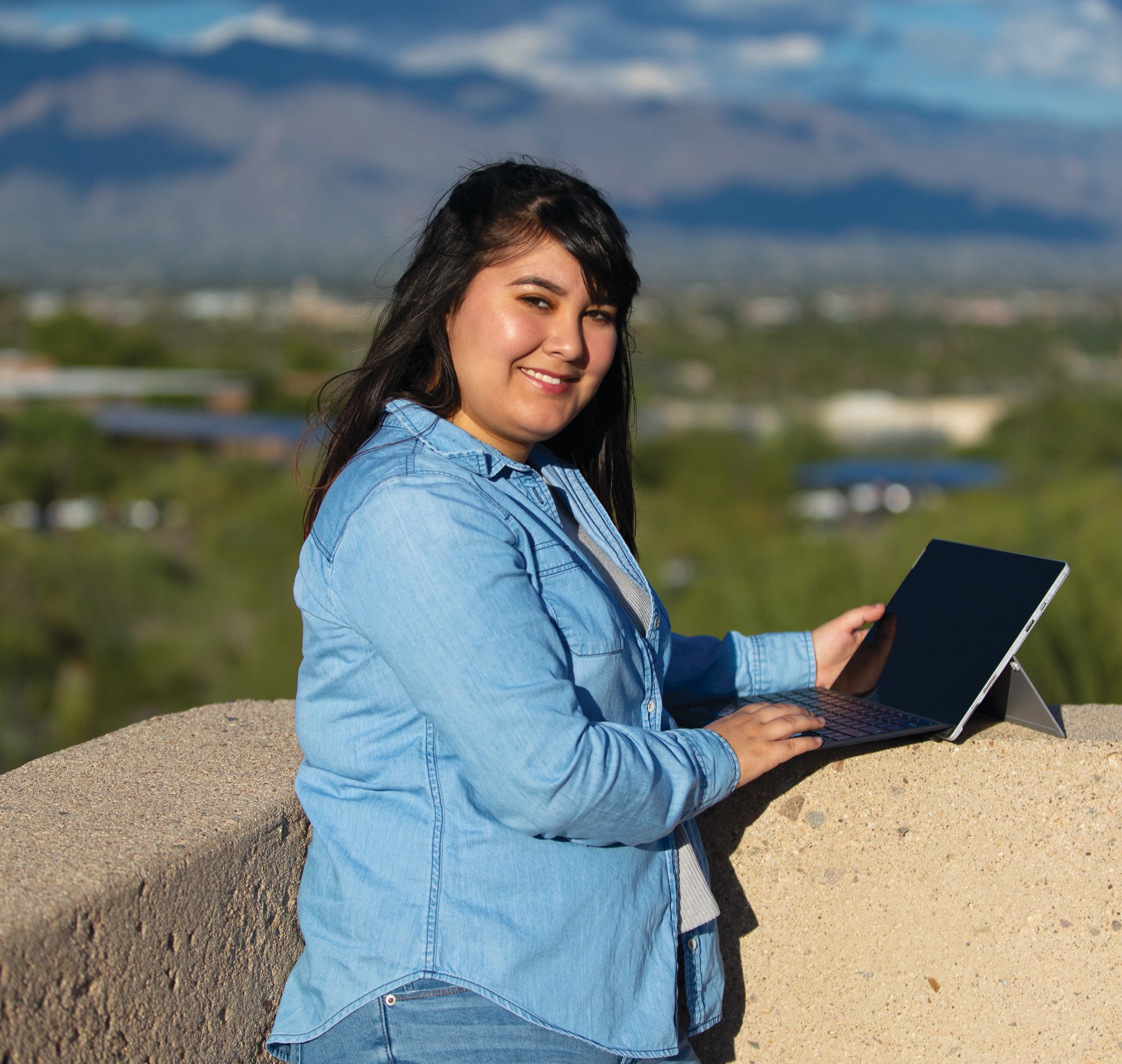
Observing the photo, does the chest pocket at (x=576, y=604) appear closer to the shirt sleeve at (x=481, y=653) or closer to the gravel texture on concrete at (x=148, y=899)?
the shirt sleeve at (x=481, y=653)

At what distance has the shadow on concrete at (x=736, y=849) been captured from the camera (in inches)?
82.0

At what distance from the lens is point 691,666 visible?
227 centimetres

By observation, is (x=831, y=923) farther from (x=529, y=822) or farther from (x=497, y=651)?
(x=497, y=651)

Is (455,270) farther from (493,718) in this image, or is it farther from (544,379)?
(493,718)

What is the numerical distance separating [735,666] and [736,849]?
326 mm

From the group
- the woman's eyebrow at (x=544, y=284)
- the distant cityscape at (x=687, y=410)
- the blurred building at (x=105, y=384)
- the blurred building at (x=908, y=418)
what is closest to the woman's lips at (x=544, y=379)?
the woman's eyebrow at (x=544, y=284)

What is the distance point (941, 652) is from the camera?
216 cm

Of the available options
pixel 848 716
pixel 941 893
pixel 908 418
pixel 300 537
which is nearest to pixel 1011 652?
pixel 848 716

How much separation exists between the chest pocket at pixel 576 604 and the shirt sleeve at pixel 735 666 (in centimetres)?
57

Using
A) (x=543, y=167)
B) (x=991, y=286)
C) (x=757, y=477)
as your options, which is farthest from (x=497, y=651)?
(x=991, y=286)

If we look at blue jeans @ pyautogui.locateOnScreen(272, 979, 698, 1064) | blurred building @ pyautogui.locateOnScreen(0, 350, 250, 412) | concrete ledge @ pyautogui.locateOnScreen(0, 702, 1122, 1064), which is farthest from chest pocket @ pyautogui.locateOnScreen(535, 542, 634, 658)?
blurred building @ pyautogui.locateOnScreen(0, 350, 250, 412)

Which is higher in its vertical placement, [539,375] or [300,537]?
[539,375]

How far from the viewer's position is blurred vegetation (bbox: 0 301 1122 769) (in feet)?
30.0

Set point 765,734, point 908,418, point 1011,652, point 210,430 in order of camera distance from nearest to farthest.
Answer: point 765,734 < point 1011,652 < point 210,430 < point 908,418
